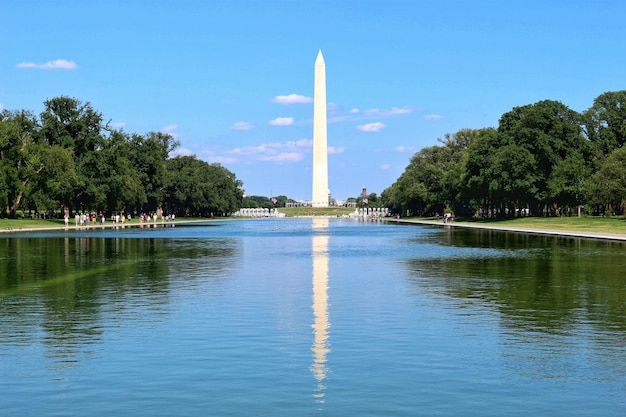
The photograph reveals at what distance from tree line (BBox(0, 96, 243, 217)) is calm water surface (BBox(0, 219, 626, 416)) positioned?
71.7 metres

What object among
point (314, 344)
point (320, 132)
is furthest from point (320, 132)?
point (314, 344)

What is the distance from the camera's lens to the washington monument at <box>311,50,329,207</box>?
154125mm

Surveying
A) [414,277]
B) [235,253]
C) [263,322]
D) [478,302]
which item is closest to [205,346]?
[263,322]

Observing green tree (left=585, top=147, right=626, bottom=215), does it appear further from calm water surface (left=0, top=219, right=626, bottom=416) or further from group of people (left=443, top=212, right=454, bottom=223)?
calm water surface (left=0, top=219, right=626, bottom=416)

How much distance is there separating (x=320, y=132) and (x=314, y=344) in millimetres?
149401

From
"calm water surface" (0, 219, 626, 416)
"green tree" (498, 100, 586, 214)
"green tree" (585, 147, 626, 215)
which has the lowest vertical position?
"calm water surface" (0, 219, 626, 416)

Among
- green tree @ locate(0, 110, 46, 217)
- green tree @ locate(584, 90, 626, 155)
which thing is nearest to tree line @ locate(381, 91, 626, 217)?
green tree @ locate(584, 90, 626, 155)

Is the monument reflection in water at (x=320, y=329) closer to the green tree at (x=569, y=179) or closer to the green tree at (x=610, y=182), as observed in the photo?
the green tree at (x=610, y=182)

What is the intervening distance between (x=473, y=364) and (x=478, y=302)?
26.0ft

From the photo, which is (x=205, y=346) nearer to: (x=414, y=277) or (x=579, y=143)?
(x=414, y=277)

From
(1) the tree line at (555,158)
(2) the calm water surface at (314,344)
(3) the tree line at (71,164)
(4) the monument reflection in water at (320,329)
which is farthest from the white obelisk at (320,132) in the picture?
(2) the calm water surface at (314,344)

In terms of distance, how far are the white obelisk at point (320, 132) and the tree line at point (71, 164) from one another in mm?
34027

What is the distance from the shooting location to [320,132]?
162375mm

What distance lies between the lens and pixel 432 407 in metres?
9.83
